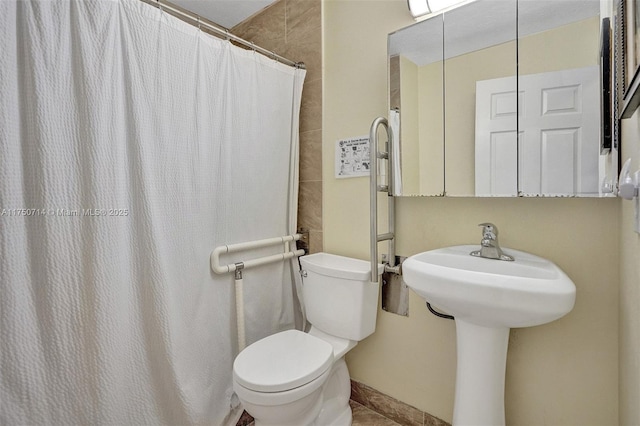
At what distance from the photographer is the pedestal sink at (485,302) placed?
85cm

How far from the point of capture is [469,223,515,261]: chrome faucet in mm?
1154

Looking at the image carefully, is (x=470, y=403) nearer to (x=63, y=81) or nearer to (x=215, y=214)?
(x=215, y=214)

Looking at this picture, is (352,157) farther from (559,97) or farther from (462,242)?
(559,97)

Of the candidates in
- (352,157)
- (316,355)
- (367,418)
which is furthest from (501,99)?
(367,418)

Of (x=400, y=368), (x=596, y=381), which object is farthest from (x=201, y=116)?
(x=596, y=381)

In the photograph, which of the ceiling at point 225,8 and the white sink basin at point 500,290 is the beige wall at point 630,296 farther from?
the ceiling at point 225,8

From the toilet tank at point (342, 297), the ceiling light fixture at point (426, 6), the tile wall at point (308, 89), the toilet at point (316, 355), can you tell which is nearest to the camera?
the toilet at point (316, 355)

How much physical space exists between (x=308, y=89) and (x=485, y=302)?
149cm

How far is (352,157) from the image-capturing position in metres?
1.66

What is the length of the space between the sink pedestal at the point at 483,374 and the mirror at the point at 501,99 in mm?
528

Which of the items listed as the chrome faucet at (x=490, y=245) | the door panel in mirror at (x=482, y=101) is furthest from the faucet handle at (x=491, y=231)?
the door panel in mirror at (x=482, y=101)

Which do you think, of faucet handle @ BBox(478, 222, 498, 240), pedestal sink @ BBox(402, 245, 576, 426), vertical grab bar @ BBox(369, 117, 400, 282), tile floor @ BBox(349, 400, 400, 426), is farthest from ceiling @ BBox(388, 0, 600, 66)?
tile floor @ BBox(349, 400, 400, 426)

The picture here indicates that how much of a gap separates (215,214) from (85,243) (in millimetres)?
507

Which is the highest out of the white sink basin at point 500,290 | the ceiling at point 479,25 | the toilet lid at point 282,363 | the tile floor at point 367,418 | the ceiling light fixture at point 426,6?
the ceiling light fixture at point 426,6
